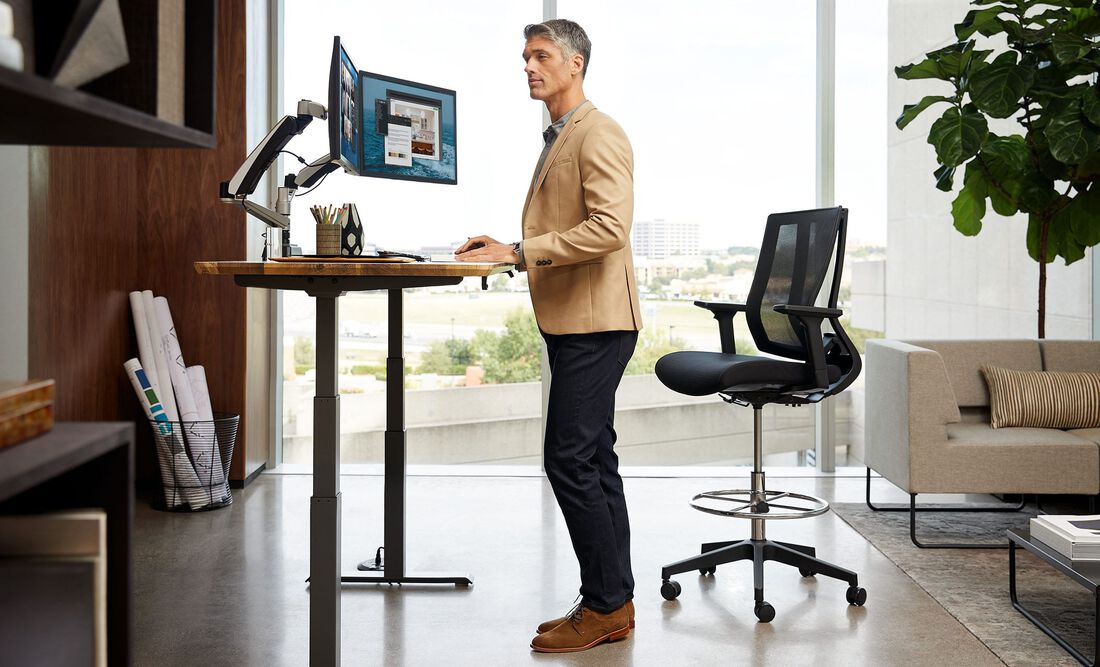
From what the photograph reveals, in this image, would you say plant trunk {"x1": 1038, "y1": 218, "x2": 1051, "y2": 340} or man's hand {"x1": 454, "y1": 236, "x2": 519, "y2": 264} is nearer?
man's hand {"x1": 454, "y1": 236, "x2": 519, "y2": 264}

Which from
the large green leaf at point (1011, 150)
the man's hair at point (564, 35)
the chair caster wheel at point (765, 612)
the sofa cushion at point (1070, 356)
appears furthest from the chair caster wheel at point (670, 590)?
the large green leaf at point (1011, 150)

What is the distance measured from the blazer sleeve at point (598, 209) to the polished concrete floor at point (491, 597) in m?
1.05

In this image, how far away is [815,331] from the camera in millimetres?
3090

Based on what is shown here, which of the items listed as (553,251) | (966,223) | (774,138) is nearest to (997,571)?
(966,223)

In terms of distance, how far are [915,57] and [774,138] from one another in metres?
0.81

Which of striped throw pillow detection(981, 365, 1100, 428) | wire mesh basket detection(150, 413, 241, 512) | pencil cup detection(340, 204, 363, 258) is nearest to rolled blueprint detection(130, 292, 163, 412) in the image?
wire mesh basket detection(150, 413, 241, 512)

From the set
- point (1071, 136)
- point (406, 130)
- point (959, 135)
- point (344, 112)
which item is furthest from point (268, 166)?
point (1071, 136)

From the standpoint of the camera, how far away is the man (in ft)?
8.58

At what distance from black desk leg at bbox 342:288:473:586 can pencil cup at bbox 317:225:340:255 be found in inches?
23.3

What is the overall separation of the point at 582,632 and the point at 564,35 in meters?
1.59

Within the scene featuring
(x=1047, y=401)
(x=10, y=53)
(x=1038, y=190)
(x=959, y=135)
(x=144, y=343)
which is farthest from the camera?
(x=144, y=343)

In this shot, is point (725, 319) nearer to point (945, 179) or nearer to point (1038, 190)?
point (945, 179)

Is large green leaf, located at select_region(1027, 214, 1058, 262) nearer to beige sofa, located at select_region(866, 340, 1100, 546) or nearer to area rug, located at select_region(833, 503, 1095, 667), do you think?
beige sofa, located at select_region(866, 340, 1100, 546)

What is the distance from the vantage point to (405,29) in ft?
16.5
